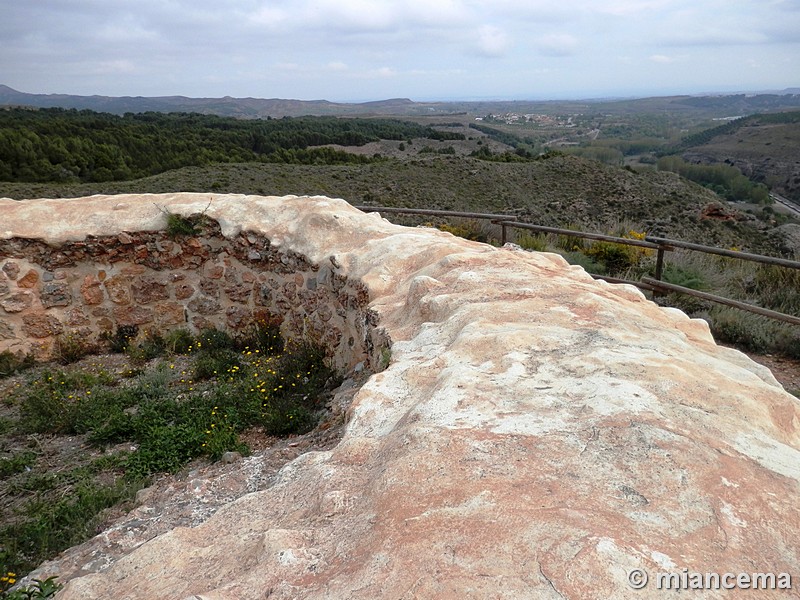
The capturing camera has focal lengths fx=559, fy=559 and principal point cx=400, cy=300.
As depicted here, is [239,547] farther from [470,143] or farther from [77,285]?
[470,143]

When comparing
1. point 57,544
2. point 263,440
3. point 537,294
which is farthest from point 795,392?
point 57,544

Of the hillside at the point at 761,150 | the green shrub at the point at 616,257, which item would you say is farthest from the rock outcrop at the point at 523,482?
the hillside at the point at 761,150

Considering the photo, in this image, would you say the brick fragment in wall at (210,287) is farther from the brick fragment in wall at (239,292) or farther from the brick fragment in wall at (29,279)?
the brick fragment in wall at (29,279)

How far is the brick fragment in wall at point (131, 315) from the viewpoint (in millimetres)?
6207

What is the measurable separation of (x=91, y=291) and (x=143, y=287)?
54 cm

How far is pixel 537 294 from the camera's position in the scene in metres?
3.41

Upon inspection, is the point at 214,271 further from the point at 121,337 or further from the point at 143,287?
the point at 121,337

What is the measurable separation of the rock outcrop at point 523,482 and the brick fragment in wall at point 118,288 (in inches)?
166

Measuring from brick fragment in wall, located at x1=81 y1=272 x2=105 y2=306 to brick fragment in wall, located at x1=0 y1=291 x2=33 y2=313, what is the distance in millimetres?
541

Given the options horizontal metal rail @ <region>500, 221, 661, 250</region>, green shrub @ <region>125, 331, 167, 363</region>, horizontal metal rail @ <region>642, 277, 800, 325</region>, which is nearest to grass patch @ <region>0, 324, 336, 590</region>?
green shrub @ <region>125, 331, 167, 363</region>

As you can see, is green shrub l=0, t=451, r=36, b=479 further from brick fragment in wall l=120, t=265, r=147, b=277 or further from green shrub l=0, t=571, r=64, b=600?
brick fragment in wall l=120, t=265, r=147, b=277

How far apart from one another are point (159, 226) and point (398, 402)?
14.9ft

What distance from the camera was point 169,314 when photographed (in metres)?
6.28

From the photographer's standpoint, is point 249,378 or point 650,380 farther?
point 249,378
